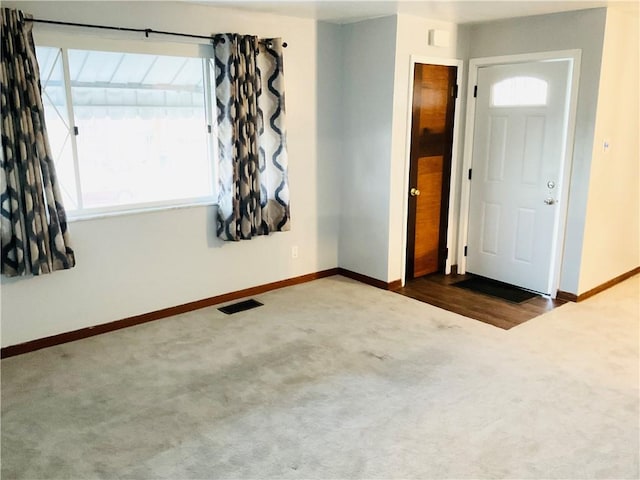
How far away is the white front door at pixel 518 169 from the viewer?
14.1ft

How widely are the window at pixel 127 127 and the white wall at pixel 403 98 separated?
1.50 metres

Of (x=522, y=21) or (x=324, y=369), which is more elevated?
(x=522, y=21)

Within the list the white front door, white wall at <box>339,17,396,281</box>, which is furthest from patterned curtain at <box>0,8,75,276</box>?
→ the white front door

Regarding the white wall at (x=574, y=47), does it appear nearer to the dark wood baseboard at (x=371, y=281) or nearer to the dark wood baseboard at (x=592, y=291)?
the dark wood baseboard at (x=592, y=291)

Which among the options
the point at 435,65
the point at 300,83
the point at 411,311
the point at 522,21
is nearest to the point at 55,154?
the point at 300,83

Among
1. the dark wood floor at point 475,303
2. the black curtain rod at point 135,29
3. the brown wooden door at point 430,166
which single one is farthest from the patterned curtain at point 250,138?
the dark wood floor at point 475,303

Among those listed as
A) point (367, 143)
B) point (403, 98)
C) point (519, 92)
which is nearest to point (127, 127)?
point (367, 143)

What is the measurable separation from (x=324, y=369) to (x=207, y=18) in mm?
2621

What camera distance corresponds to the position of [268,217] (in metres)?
4.38

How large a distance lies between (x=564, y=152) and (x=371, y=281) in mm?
1915

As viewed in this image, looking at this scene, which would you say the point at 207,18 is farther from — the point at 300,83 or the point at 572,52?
the point at 572,52

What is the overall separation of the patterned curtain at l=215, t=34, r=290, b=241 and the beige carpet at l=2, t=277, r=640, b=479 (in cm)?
78

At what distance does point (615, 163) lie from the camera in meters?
4.34

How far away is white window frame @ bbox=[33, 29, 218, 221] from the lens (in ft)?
10.9
